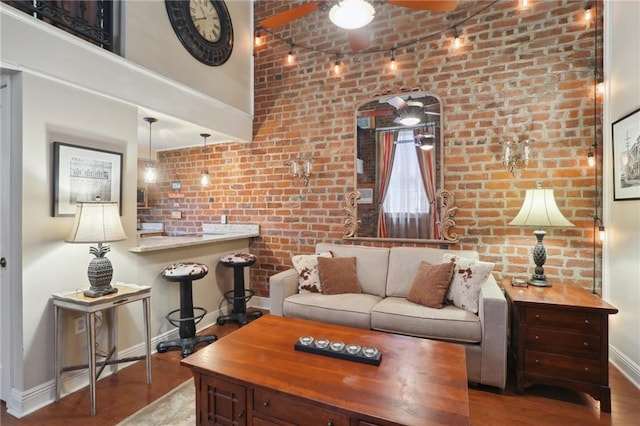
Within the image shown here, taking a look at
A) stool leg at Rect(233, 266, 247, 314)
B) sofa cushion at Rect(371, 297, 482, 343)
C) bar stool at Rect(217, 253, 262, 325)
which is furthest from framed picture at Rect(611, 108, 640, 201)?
stool leg at Rect(233, 266, 247, 314)

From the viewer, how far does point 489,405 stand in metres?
2.11

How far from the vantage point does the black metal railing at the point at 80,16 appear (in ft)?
6.92

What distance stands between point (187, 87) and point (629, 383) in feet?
14.6

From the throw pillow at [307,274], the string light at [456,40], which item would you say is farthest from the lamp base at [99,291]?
the string light at [456,40]

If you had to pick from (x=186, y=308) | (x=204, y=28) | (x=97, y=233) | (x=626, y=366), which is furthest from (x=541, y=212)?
(x=204, y=28)

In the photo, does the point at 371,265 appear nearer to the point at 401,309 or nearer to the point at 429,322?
the point at 401,309

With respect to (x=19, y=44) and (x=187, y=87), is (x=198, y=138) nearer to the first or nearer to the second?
(x=187, y=87)

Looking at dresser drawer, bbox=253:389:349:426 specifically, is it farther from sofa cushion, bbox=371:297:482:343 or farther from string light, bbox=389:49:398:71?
string light, bbox=389:49:398:71

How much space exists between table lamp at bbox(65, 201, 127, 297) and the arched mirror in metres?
2.28

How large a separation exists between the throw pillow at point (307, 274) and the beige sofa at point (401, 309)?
0.21 feet

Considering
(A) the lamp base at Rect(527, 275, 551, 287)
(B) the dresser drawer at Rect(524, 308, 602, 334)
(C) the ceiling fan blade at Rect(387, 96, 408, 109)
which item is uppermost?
(C) the ceiling fan blade at Rect(387, 96, 408, 109)

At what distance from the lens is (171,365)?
267 cm

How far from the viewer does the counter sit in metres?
3.13

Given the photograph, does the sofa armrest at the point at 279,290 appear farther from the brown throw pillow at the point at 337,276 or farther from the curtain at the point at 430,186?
the curtain at the point at 430,186
